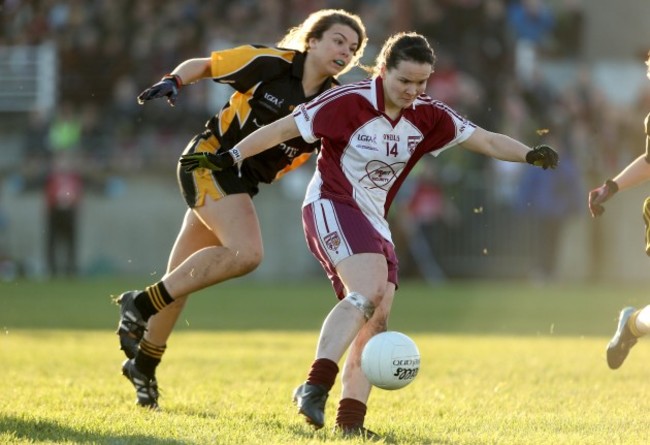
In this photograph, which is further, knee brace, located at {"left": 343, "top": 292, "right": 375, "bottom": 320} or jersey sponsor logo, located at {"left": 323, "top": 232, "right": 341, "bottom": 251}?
jersey sponsor logo, located at {"left": 323, "top": 232, "right": 341, "bottom": 251}

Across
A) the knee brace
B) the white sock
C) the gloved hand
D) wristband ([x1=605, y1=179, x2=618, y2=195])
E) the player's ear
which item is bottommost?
the white sock

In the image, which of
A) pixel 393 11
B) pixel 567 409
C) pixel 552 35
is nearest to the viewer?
pixel 567 409

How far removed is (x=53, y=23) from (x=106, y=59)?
56.2 inches

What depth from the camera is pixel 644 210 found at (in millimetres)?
7285

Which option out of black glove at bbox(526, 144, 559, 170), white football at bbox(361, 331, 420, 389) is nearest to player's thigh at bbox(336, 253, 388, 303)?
white football at bbox(361, 331, 420, 389)

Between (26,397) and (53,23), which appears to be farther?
(53,23)

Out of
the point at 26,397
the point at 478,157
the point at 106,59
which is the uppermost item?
the point at 106,59

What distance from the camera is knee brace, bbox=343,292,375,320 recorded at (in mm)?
6039

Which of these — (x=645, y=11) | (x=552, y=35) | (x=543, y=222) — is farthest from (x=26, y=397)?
(x=645, y=11)

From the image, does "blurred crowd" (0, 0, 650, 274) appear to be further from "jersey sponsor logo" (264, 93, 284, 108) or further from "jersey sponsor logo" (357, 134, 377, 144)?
"jersey sponsor logo" (357, 134, 377, 144)

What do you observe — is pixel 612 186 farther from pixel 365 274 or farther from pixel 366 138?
pixel 365 274

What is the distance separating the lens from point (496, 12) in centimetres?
2178

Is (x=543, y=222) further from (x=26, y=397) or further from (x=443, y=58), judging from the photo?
(x=26, y=397)

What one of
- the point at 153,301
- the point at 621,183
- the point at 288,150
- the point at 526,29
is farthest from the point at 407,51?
the point at 526,29
